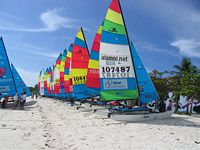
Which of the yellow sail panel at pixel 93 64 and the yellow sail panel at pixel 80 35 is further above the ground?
the yellow sail panel at pixel 80 35

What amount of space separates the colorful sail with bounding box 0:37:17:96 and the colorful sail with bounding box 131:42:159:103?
12.5 metres

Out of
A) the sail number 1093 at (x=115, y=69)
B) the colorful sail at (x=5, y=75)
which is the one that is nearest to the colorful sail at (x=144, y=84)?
the sail number 1093 at (x=115, y=69)

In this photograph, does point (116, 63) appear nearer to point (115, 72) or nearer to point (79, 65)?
point (115, 72)

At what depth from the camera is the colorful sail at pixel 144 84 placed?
14.7m

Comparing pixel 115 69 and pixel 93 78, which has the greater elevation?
pixel 115 69

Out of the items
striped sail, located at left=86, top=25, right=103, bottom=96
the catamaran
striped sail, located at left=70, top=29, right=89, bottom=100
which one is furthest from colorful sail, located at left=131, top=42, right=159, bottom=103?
the catamaran

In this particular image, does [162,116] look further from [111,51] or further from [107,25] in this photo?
[107,25]

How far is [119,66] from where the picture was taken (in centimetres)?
1516

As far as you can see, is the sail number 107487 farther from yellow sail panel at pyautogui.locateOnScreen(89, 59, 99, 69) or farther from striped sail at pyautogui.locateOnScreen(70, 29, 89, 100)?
striped sail at pyautogui.locateOnScreen(70, 29, 89, 100)

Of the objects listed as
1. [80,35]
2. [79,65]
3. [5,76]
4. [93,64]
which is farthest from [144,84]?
[5,76]

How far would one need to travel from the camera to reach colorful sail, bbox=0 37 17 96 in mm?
22078

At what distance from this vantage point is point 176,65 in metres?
37.3

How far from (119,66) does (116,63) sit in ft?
0.84

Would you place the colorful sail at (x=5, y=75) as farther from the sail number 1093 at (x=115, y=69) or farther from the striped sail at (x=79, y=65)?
the sail number 1093 at (x=115, y=69)
